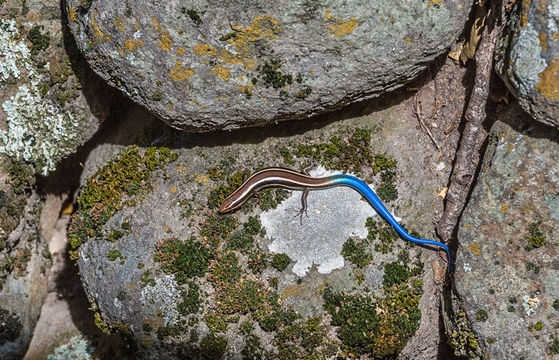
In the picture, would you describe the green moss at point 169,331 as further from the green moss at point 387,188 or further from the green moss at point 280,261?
the green moss at point 387,188

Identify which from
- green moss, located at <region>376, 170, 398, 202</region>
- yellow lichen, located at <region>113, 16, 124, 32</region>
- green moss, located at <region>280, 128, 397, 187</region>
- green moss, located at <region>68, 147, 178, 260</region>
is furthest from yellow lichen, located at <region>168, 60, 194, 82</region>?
green moss, located at <region>376, 170, 398, 202</region>

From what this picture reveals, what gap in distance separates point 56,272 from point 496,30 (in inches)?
311

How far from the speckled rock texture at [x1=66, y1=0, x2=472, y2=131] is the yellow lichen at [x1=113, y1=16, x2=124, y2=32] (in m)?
0.02

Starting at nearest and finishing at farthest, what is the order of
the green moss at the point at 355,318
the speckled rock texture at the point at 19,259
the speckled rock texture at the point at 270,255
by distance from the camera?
1. the green moss at the point at 355,318
2. the speckled rock texture at the point at 270,255
3. the speckled rock texture at the point at 19,259

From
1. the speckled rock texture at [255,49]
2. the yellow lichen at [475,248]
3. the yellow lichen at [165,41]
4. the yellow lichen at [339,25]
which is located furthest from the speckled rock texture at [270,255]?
the yellow lichen at [165,41]

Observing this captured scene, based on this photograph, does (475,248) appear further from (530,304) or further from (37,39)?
(37,39)

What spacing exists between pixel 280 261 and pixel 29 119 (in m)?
3.95

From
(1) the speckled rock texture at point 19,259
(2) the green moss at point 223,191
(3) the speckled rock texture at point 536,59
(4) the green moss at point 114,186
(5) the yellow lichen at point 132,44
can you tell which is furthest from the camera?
(1) the speckled rock texture at point 19,259

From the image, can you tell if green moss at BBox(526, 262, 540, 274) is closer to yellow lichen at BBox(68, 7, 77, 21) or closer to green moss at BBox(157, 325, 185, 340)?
green moss at BBox(157, 325, 185, 340)

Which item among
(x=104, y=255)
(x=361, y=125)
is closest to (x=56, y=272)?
(x=104, y=255)

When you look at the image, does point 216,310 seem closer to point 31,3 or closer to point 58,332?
point 58,332

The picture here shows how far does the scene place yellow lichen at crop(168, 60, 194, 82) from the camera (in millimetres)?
5438

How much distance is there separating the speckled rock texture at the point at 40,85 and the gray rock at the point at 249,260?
1.09m

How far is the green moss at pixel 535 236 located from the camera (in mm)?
5344
